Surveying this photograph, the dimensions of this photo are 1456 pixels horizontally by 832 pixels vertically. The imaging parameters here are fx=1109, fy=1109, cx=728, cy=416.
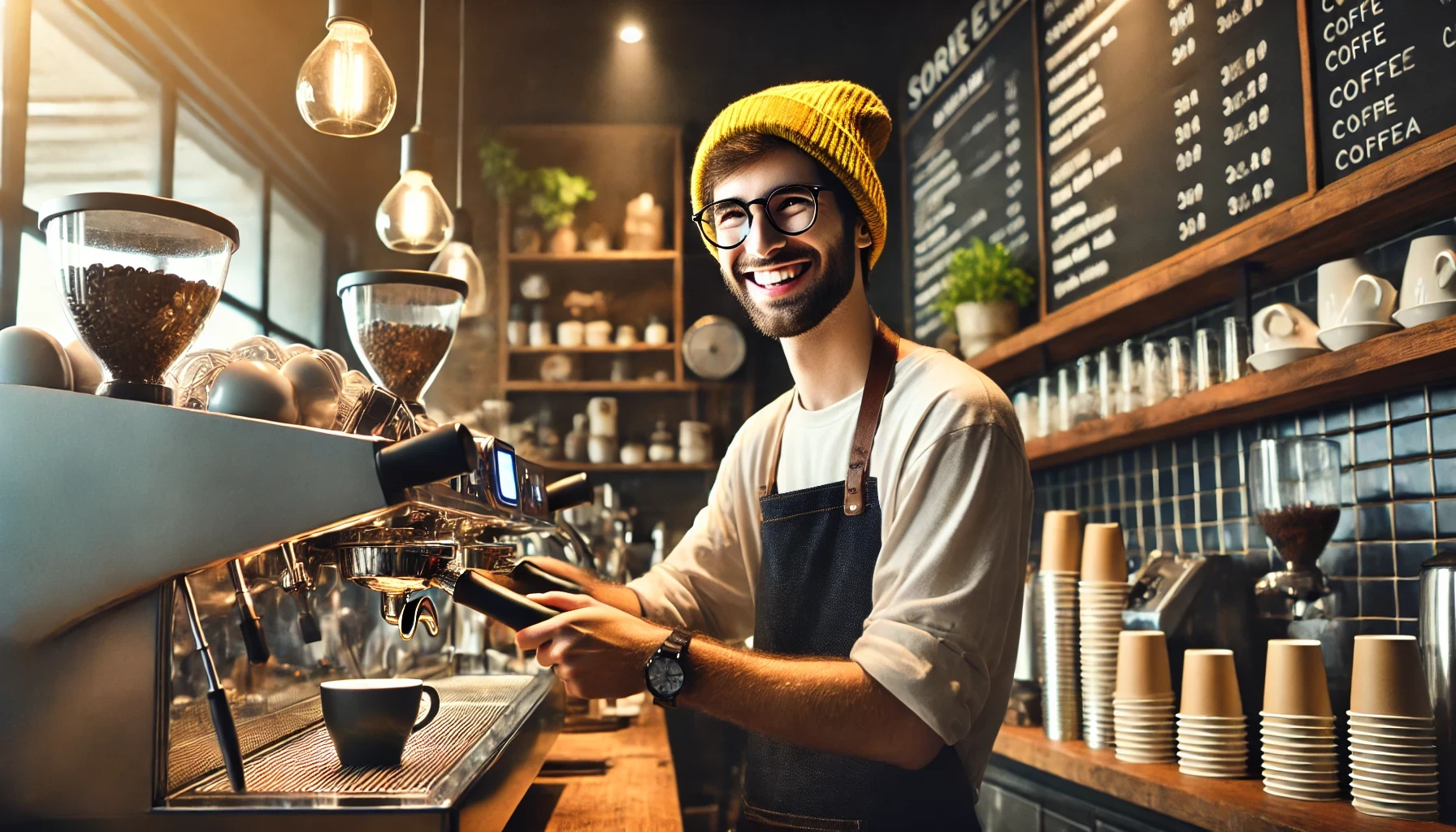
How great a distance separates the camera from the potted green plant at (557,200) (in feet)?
14.9

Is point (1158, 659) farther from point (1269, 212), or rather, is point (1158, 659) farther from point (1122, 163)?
point (1122, 163)

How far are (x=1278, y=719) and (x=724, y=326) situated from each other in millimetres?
3142

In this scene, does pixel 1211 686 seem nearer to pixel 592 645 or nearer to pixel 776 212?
pixel 776 212

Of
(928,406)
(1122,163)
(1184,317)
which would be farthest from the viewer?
(1122,163)

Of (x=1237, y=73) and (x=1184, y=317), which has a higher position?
(x=1237, y=73)

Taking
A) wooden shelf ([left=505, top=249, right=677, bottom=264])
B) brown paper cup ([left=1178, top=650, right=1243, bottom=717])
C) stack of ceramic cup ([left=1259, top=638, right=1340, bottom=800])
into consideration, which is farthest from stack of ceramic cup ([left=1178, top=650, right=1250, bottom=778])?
wooden shelf ([left=505, top=249, right=677, bottom=264])

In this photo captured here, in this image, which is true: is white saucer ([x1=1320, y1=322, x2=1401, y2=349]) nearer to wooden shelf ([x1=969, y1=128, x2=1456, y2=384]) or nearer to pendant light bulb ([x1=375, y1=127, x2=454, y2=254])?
wooden shelf ([x1=969, y1=128, x2=1456, y2=384])

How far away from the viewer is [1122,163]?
2615 mm

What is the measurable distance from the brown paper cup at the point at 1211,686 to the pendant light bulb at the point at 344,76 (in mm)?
1609

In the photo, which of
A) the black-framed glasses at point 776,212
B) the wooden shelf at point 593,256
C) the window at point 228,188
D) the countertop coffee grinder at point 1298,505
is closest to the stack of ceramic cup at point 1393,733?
the countertop coffee grinder at point 1298,505

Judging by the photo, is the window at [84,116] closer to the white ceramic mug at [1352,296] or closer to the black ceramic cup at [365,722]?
the black ceramic cup at [365,722]

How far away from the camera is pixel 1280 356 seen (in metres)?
1.86

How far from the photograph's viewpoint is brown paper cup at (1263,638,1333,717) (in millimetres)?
1675

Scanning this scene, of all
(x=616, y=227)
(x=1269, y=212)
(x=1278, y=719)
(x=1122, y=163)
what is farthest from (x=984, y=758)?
(x=616, y=227)
